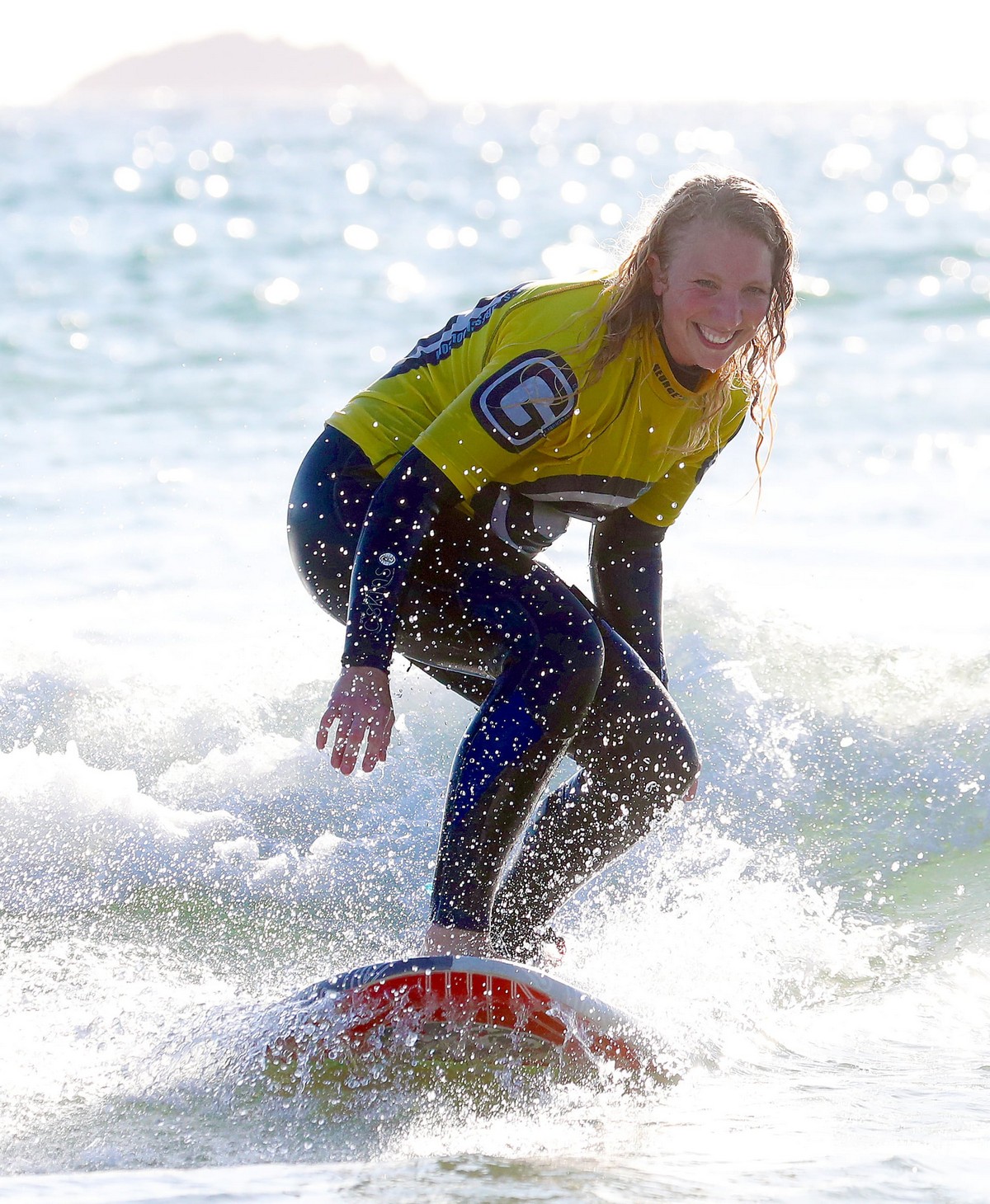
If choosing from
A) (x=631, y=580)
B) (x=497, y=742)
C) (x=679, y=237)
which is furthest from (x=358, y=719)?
(x=679, y=237)

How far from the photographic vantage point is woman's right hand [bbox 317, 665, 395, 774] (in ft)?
9.36

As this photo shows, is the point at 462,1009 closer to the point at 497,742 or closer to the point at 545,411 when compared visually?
the point at 497,742

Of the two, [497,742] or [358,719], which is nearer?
[358,719]

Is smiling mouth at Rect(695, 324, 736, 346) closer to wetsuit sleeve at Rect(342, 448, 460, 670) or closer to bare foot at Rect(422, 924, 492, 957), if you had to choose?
wetsuit sleeve at Rect(342, 448, 460, 670)

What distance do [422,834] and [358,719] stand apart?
2.00m

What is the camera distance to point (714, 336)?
3.00 metres

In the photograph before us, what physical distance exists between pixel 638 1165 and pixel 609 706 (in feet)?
2.99

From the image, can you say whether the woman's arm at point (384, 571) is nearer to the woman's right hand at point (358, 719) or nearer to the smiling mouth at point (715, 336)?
the woman's right hand at point (358, 719)

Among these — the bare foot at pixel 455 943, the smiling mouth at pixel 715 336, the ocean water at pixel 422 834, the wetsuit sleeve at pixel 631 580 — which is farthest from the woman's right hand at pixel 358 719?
the smiling mouth at pixel 715 336

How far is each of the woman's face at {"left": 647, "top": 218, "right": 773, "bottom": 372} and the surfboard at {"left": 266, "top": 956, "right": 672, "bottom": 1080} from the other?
1.28 m

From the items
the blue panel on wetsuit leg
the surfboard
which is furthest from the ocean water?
the blue panel on wetsuit leg

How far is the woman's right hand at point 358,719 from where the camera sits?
2854mm

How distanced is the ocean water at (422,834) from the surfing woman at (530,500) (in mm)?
328

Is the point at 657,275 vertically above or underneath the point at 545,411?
above
